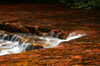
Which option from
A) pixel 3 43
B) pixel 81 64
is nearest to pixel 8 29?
pixel 3 43

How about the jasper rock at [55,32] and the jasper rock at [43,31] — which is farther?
the jasper rock at [43,31]

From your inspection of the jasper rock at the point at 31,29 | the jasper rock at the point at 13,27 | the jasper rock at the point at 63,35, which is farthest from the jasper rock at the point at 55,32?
the jasper rock at the point at 13,27

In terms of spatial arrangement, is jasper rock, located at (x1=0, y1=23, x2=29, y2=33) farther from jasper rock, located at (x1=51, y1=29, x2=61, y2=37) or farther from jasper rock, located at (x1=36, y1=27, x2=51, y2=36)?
jasper rock, located at (x1=51, y1=29, x2=61, y2=37)

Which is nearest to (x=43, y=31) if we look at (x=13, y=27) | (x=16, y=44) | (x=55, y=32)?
(x=55, y=32)

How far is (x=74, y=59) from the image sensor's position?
222 cm

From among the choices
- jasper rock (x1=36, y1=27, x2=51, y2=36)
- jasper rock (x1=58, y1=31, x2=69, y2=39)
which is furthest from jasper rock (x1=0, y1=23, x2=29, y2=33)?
jasper rock (x1=58, y1=31, x2=69, y2=39)

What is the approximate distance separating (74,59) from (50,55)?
1.26 feet

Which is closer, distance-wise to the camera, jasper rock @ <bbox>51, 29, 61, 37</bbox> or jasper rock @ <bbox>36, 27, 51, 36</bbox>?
jasper rock @ <bbox>51, 29, 61, 37</bbox>

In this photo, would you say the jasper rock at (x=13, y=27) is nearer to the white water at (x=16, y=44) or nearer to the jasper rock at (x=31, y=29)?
the jasper rock at (x=31, y=29)

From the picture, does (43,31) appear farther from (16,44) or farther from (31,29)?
(16,44)

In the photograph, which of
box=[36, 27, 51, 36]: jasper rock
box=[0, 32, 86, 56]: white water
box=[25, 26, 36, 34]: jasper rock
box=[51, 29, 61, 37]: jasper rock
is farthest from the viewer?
box=[25, 26, 36, 34]: jasper rock

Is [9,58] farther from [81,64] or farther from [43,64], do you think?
[81,64]

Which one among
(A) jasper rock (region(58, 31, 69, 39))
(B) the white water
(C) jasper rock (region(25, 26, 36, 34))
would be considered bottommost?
(B) the white water

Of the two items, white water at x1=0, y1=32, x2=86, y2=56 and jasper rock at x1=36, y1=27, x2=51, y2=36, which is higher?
jasper rock at x1=36, y1=27, x2=51, y2=36
